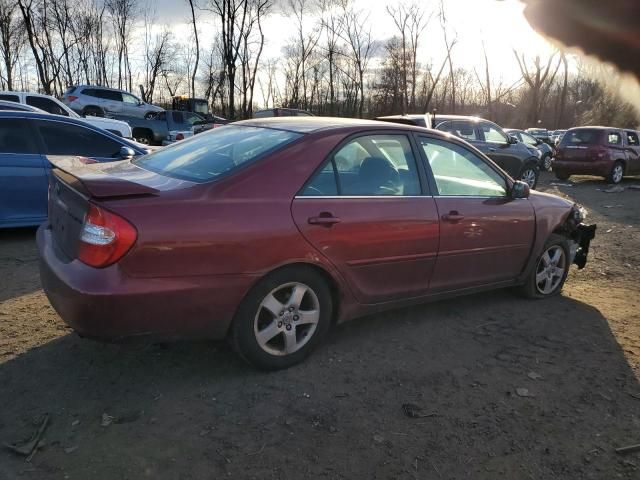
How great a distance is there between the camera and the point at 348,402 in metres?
2.88

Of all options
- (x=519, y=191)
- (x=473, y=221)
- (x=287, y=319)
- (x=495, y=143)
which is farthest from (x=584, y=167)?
(x=287, y=319)

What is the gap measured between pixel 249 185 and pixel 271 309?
28.2 inches

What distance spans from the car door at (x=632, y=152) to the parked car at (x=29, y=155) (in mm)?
14545

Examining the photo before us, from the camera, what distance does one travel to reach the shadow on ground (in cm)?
238

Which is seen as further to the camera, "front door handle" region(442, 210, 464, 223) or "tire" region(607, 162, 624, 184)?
"tire" region(607, 162, 624, 184)

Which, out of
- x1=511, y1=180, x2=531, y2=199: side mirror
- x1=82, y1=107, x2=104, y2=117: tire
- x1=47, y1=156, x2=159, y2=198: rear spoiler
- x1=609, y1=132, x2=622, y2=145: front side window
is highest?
x1=82, y1=107, x2=104, y2=117: tire

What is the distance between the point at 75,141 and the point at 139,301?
14.9ft

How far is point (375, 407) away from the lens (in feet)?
9.33

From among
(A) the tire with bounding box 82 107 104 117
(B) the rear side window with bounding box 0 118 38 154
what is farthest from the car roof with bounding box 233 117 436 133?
(A) the tire with bounding box 82 107 104 117

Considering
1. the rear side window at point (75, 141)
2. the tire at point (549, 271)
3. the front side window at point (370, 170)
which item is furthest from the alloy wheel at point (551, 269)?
the rear side window at point (75, 141)

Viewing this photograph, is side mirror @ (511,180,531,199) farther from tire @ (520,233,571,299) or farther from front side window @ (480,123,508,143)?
front side window @ (480,123,508,143)

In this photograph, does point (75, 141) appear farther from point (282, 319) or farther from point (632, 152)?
point (632, 152)

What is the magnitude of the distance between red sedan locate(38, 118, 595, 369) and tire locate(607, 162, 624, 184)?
488 inches

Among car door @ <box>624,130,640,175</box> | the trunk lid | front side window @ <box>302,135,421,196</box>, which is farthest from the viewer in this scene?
car door @ <box>624,130,640,175</box>
